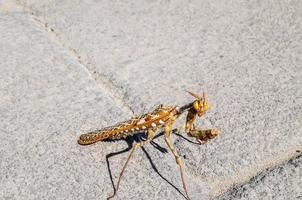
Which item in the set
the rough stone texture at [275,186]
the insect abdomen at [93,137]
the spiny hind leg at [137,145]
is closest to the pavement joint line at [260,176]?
the rough stone texture at [275,186]

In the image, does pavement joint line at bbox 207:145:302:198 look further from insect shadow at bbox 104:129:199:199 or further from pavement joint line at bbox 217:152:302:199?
insect shadow at bbox 104:129:199:199

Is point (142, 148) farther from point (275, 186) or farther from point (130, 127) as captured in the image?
point (275, 186)

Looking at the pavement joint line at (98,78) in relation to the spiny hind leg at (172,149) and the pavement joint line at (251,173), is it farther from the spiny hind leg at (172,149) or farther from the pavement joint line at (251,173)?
the pavement joint line at (251,173)

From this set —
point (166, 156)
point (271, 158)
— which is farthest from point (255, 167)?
point (166, 156)

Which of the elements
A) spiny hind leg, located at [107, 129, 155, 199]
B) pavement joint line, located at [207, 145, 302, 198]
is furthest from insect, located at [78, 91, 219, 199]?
pavement joint line, located at [207, 145, 302, 198]

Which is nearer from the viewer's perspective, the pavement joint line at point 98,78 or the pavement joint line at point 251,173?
the pavement joint line at point 251,173

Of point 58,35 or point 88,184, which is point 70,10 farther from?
point 88,184

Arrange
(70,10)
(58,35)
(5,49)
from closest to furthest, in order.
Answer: (5,49) < (58,35) < (70,10)

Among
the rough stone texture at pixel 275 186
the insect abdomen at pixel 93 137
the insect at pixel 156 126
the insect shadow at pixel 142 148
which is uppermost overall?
the insect at pixel 156 126
